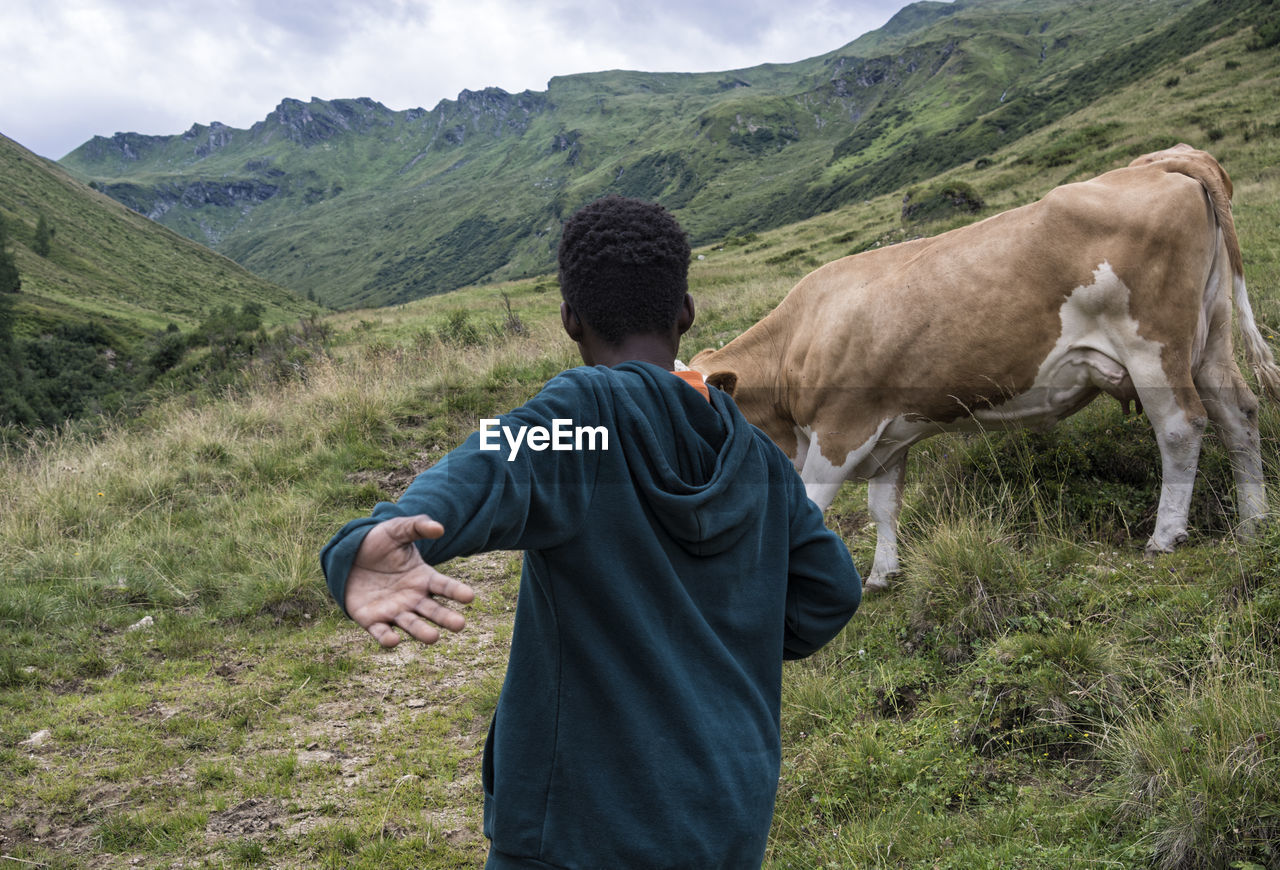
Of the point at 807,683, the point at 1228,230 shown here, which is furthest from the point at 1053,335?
the point at 807,683

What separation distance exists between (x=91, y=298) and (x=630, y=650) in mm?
88102

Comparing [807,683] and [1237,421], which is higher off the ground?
[1237,421]

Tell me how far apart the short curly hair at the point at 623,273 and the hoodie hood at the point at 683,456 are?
0.18 meters

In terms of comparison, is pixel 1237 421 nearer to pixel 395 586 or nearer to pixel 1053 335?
pixel 1053 335

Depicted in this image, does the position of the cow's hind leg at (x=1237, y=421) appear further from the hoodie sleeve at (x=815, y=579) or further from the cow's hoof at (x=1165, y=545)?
the hoodie sleeve at (x=815, y=579)

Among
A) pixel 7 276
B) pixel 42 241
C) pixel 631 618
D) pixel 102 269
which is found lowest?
pixel 631 618

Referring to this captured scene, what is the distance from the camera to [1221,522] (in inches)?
189

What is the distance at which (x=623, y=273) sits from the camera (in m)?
1.80

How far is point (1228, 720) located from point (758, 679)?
6.44ft

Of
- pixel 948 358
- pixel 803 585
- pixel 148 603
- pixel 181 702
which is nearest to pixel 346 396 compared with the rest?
pixel 148 603

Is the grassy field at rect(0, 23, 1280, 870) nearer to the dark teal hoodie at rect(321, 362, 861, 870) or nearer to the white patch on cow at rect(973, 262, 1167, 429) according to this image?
the white patch on cow at rect(973, 262, 1167, 429)

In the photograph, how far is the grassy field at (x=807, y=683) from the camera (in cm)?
293

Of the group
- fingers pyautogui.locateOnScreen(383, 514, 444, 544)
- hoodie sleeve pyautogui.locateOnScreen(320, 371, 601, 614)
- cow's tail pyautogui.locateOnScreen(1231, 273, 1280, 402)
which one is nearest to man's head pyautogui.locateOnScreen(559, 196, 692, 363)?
hoodie sleeve pyautogui.locateOnScreen(320, 371, 601, 614)

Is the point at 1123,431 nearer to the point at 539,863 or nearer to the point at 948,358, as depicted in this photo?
the point at 948,358
